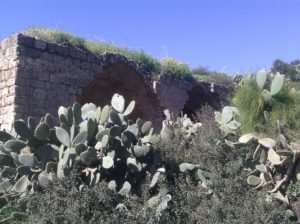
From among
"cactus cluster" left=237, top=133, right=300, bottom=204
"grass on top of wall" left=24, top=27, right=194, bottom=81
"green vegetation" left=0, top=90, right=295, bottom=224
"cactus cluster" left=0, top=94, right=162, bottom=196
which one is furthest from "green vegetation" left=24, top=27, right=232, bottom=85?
"cactus cluster" left=237, top=133, right=300, bottom=204

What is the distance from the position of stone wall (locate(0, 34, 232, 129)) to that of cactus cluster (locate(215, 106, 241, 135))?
367cm

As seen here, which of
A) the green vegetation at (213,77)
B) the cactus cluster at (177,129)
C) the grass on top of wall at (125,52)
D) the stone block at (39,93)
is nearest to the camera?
the cactus cluster at (177,129)

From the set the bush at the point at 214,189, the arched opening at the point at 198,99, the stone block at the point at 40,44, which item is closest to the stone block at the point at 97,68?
the stone block at the point at 40,44

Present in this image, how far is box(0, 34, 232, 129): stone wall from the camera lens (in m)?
8.59

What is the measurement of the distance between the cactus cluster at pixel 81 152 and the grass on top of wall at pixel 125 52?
11.9ft

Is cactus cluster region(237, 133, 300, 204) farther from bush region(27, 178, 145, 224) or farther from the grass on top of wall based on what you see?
the grass on top of wall

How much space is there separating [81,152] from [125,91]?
596 cm

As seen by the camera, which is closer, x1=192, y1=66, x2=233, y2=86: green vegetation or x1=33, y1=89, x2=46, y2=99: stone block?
x1=33, y1=89, x2=46, y2=99: stone block

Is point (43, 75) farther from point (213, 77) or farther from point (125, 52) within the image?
point (213, 77)

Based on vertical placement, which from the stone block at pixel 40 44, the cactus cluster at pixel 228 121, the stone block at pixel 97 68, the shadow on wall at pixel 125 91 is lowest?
the cactus cluster at pixel 228 121

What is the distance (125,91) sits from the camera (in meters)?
11.5

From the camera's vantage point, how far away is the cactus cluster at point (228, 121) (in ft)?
20.0

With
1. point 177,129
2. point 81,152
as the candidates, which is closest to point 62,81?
point 177,129

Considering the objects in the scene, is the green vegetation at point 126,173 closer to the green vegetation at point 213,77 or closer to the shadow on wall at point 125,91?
the shadow on wall at point 125,91
